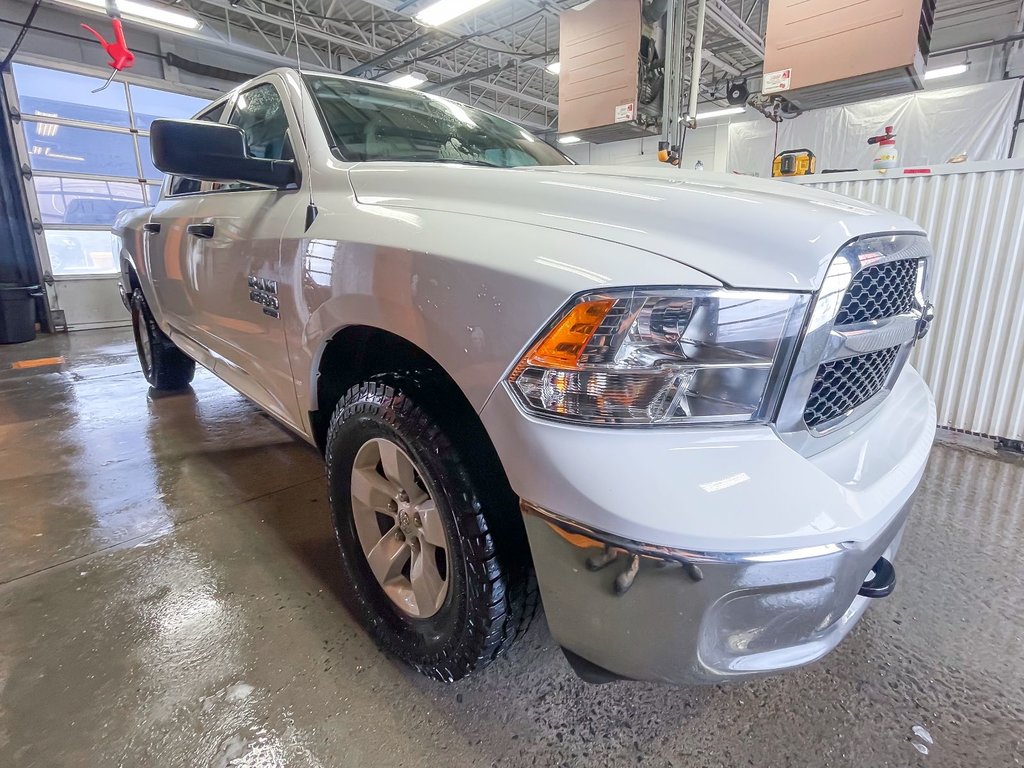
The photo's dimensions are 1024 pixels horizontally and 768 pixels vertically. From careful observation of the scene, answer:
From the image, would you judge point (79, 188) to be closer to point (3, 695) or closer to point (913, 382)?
point (3, 695)

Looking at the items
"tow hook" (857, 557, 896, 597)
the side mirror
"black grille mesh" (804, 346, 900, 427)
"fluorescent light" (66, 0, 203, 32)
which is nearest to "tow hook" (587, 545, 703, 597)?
"black grille mesh" (804, 346, 900, 427)

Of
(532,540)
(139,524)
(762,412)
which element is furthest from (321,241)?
(139,524)

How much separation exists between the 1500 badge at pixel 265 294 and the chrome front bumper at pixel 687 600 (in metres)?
1.07

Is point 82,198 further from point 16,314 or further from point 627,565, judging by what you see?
point 627,565

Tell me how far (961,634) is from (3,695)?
2462 millimetres

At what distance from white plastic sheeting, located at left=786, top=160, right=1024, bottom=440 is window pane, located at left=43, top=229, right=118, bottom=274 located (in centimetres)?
909

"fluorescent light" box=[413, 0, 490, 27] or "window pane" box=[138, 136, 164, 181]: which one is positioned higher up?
"fluorescent light" box=[413, 0, 490, 27]

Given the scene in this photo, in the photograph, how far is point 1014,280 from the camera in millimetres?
2693

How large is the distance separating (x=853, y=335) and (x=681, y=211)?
37 centimetres

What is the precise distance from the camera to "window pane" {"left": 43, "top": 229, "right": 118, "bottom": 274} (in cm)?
706

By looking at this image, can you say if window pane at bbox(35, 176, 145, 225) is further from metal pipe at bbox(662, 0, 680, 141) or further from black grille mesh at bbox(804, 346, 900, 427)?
black grille mesh at bbox(804, 346, 900, 427)

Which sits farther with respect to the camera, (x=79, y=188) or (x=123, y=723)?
(x=79, y=188)

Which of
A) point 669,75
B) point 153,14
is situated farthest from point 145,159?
point 669,75

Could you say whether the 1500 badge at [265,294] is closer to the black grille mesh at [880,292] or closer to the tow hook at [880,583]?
the black grille mesh at [880,292]
